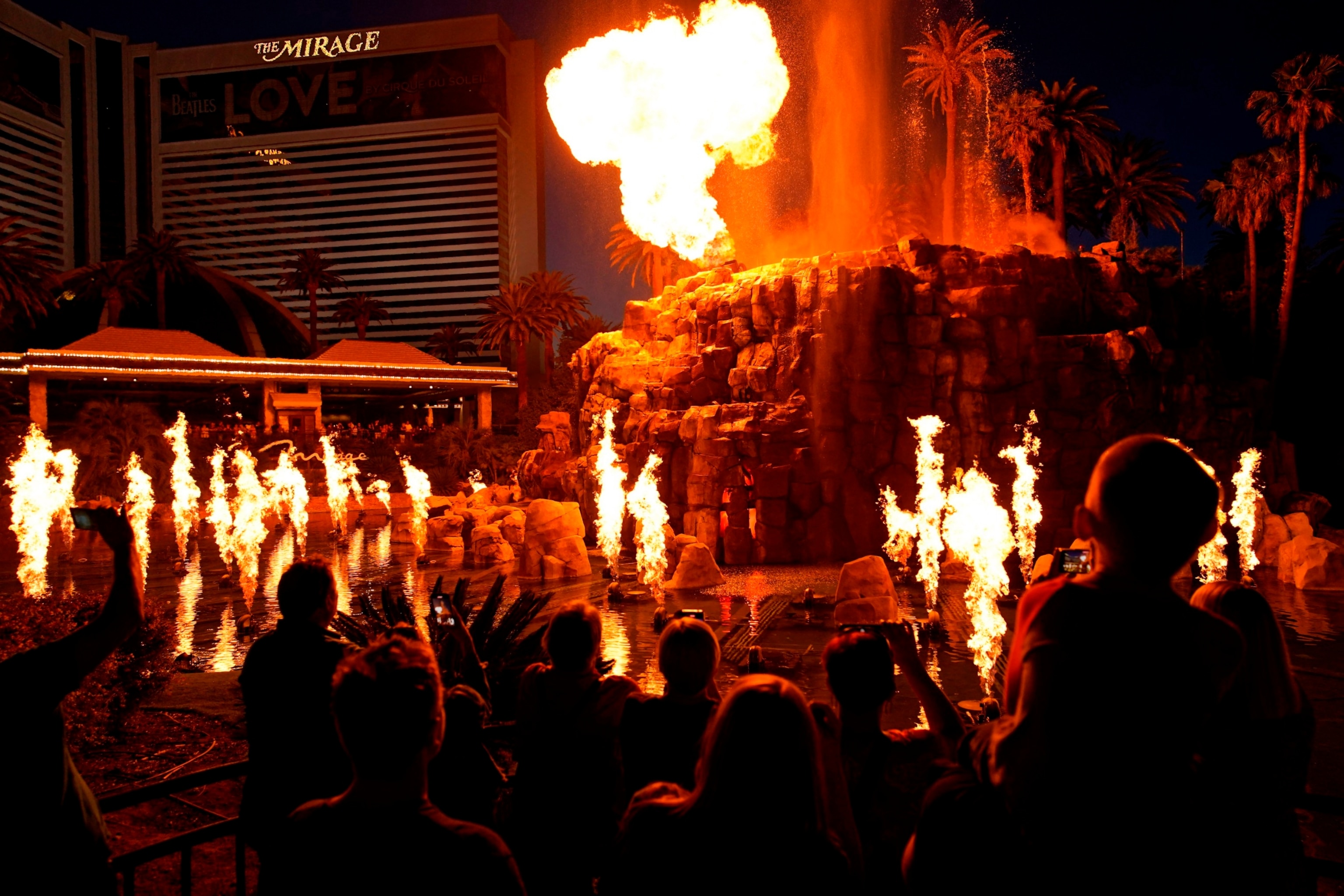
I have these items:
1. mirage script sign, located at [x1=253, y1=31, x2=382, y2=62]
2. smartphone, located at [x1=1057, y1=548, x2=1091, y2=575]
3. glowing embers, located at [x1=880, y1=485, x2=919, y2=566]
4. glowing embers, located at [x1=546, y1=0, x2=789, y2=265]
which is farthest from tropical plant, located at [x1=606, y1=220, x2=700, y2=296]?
mirage script sign, located at [x1=253, y1=31, x2=382, y2=62]

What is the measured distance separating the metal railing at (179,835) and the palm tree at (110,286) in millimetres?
68473

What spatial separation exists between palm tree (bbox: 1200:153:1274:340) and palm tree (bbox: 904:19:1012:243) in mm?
12337

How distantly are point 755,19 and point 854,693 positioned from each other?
145 feet

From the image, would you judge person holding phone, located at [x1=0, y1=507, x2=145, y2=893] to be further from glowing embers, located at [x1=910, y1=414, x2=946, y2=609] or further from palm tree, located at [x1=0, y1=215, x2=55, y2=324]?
palm tree, located at [x1=0, y1=215, x2=55, y2=324]

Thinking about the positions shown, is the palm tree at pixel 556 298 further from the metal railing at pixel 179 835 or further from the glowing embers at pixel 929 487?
the metal railing at pixel 179 835

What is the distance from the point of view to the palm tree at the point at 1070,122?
1662 inches

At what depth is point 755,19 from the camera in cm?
4125

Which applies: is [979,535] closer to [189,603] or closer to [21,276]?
[189,603]

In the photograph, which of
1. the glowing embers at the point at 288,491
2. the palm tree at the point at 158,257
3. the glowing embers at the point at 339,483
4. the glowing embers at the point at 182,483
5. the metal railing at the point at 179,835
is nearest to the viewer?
the metal railing at the point at 179,835

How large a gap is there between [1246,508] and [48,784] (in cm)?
3336

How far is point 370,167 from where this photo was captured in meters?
113

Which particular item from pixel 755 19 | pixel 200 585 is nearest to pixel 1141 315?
pixel 755 19

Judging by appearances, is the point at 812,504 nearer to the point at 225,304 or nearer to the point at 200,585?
the point at 200,585

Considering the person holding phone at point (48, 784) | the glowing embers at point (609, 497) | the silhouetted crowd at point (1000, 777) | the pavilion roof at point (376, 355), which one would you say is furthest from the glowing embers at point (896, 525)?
the pavilion roof at point (376, 355)
